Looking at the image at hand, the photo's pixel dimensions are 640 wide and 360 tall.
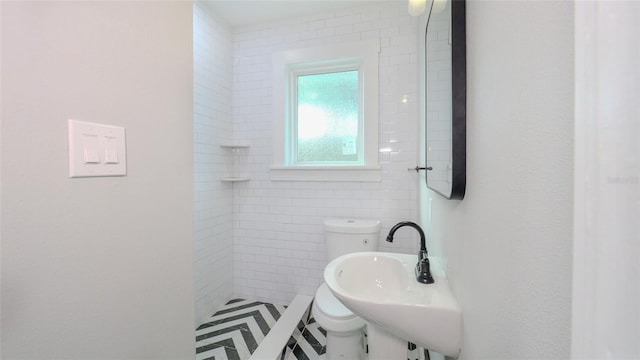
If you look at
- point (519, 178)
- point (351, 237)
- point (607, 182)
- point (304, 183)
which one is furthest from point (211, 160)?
point (607, 182)

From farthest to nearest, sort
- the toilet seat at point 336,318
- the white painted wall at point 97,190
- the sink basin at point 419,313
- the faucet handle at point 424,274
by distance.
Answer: the toilet seat at point 336,318, the faucet handle at point 424,274, the sink basin at point 419,313, the white painted wall at point 97,190

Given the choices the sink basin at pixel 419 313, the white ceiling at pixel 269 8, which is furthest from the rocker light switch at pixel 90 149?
the white ceiling at pixel 269 8

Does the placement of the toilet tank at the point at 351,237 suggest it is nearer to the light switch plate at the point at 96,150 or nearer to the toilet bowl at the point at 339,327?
the toilet bowl at the point at 339,327

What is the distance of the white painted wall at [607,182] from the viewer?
0.21 m

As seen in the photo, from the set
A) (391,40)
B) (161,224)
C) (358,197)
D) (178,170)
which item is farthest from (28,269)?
(391,40)

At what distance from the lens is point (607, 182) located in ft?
0.72

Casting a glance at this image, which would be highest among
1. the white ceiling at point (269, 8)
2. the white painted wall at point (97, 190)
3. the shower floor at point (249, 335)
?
the white ceiling at point (269, 8)

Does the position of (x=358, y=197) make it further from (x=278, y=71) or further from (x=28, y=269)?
(x=28, y=269)

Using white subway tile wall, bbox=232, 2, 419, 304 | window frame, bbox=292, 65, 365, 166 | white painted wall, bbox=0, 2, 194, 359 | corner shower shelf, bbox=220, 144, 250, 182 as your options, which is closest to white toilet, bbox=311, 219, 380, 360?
white subway tile wall, bbox=232, 2, 419, 304

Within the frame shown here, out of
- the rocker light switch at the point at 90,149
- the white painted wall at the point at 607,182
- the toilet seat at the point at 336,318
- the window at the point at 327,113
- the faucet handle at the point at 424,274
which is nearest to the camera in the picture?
the white painted wall at the point at 607,182

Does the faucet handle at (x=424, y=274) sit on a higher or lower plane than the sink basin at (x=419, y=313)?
higher

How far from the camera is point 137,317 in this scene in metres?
0.73

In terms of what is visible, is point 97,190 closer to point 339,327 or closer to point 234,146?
point 339,327

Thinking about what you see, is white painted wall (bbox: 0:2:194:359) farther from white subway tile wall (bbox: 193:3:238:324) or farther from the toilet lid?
white subway tile wall (bbox: 193:3:238:324)
